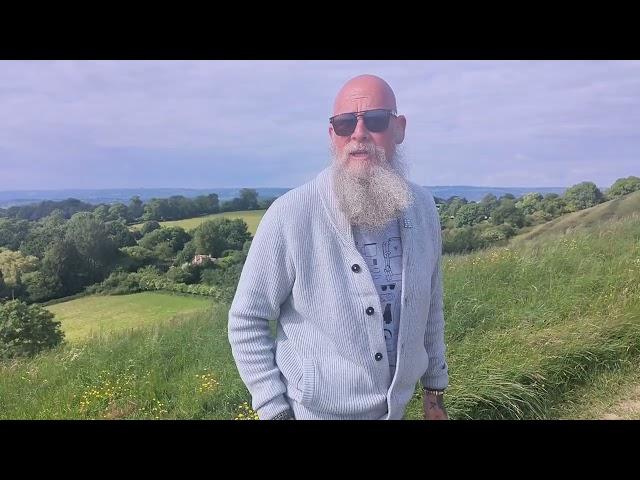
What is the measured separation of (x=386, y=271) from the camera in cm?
182

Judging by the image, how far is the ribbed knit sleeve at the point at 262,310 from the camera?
1.75 meters

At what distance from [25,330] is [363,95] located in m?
2.25

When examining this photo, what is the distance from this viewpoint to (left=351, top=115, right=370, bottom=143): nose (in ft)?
6.02

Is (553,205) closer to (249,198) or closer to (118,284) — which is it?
(249,198)

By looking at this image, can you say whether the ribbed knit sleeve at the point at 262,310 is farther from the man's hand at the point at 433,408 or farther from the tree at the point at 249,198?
the tree at the point at 249,198

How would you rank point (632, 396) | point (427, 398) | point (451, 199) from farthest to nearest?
1. point (632, 396)
2. point (451, 199)
3. point (427, 398)

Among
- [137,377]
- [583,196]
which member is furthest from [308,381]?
[583,196]

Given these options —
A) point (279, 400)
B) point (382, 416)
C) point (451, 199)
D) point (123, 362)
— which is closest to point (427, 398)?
point (382, 416)

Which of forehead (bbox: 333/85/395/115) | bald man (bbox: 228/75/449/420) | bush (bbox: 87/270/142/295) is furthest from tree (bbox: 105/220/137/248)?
forehead (bbox: 333/85/395/115)

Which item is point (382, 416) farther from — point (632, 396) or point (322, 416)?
point (632, 396)

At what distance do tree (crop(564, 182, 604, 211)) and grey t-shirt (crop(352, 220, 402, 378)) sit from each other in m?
2.19

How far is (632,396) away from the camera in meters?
3.42

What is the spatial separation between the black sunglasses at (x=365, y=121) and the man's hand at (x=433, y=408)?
105cm

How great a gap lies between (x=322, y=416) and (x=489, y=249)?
2363 mm
